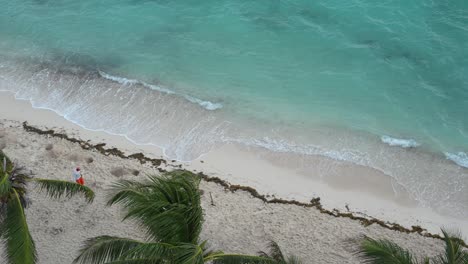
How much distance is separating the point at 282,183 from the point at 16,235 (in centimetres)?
1014

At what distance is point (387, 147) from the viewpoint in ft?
67.9

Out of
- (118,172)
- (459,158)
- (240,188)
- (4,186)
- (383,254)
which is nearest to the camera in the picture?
(383,254)

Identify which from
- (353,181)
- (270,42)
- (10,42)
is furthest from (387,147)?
(10,42)

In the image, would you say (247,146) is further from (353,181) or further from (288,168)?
(353,181)

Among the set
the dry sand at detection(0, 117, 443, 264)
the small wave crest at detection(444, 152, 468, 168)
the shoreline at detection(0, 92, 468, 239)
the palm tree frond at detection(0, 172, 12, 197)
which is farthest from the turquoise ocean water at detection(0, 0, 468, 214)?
the palm tree frond at detection(0, 172, 12, 197)

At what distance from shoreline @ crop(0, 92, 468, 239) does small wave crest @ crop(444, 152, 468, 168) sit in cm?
284

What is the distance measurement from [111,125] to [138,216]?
1159 cm

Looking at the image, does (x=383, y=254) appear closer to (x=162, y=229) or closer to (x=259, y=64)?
(x=162, y=229)

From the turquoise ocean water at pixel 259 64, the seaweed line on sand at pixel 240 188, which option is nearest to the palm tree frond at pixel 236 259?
the seaweed line on sand at pixel 240 188

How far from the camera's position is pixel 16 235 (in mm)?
11039

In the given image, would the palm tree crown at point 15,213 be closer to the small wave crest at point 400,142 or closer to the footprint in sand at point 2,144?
the footprint in sand at point 2,144

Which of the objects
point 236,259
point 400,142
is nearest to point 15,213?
point 236,259

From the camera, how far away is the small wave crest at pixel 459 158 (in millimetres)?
19906

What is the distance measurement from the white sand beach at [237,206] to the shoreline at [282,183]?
3 cm
